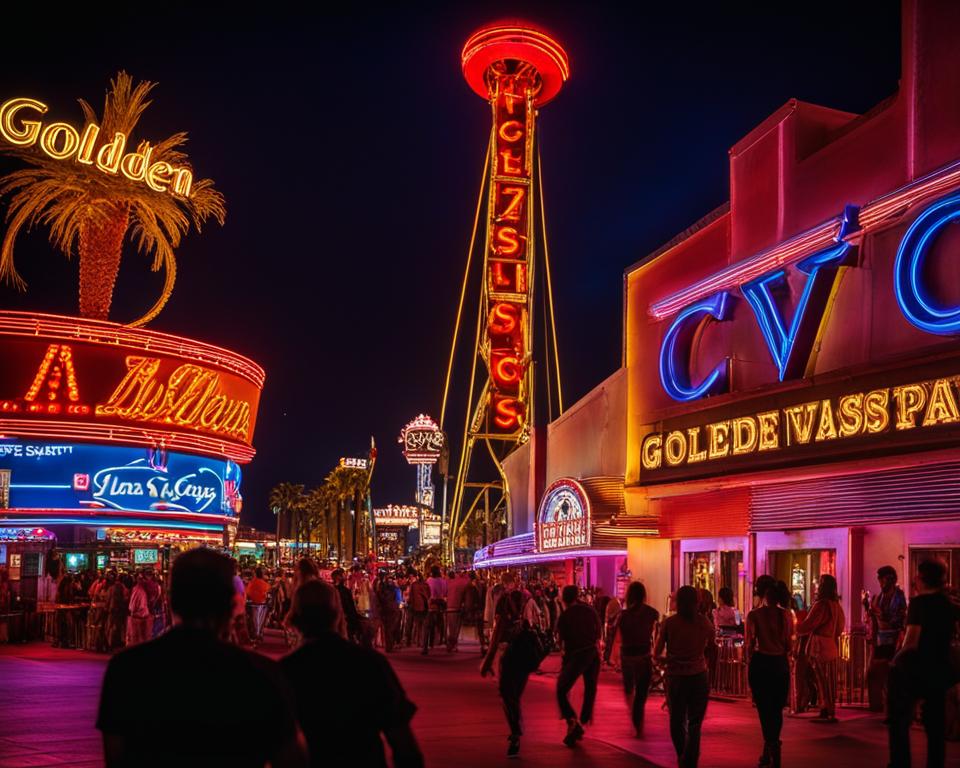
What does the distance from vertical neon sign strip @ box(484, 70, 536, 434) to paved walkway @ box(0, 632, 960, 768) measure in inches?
817

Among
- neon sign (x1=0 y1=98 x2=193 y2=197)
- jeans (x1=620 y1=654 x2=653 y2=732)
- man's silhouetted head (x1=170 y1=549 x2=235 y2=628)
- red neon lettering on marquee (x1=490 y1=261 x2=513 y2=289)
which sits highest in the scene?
neon sign (x1=0 y1=98 x2=193 y2=197)

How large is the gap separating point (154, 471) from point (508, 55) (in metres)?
21.9

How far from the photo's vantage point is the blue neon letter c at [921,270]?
45.7 ft

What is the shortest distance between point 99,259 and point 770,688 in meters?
35.7

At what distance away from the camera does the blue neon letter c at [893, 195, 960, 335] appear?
549 inches

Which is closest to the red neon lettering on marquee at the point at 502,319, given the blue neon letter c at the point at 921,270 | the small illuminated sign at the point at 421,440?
the blue neon letter c at the point at 921,270

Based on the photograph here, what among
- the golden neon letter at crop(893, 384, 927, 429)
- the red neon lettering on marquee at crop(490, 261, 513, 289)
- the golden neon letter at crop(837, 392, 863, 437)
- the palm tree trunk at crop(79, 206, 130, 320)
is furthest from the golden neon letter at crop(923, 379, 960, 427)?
the palm tree trunk at crop(79, 206, 130, 320)

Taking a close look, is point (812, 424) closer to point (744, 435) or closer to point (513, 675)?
point (744, 435)

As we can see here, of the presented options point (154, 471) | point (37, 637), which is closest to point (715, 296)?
point (37, 637)

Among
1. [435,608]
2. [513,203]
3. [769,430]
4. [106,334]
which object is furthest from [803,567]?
[106,334]

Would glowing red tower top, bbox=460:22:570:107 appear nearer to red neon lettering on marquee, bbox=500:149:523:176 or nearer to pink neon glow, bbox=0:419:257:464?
red neon lettering on marquee, bbox=500:149:523:176

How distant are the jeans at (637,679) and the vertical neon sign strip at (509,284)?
2560 centimetres

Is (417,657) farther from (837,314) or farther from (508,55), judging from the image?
(508,55)

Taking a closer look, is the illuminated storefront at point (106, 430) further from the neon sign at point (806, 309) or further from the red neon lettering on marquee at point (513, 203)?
the neon sign at point (806, 309)
